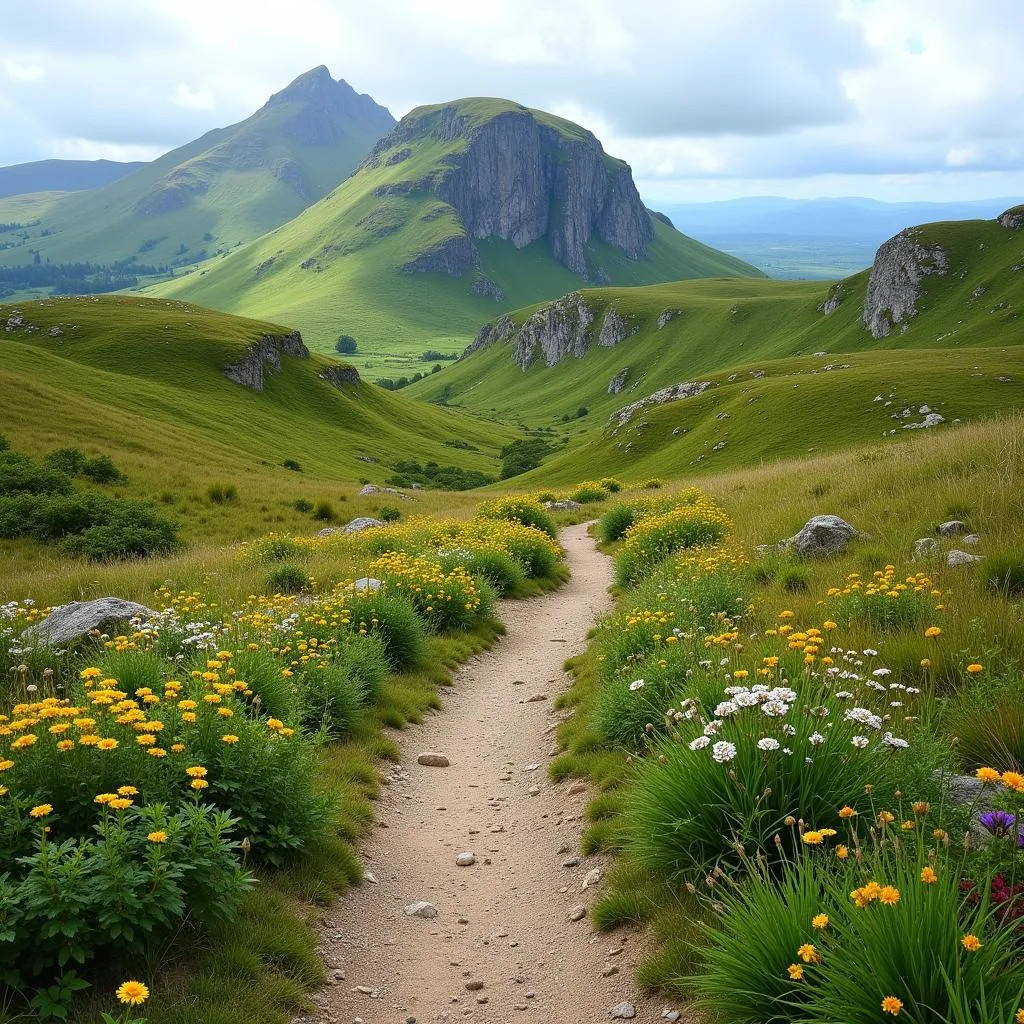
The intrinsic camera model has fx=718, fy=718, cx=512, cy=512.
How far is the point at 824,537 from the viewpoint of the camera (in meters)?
12.3

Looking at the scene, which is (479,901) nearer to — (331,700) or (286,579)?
(331,700)

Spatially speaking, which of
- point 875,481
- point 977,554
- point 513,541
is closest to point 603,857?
point 977,554

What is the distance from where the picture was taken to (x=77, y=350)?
81.5 metres

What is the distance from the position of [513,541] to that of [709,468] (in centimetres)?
3962

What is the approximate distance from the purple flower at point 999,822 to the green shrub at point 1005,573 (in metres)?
5.16

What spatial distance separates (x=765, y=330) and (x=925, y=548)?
489 ft

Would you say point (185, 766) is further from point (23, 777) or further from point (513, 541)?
point (513, 541)

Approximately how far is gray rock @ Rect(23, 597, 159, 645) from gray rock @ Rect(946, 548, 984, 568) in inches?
433

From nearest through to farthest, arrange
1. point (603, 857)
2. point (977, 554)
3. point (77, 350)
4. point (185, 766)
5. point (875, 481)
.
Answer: point (185, 766) → point (603, 857) → point (977, 554) → point (875, 481) → point (77, 350)

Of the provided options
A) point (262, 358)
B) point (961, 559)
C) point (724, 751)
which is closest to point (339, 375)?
point (262, 358)

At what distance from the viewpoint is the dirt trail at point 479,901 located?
5316mm

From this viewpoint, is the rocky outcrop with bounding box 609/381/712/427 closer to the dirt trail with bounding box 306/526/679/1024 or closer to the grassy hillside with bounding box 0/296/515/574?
the grassy hillside with bounding box 0/296/515/574

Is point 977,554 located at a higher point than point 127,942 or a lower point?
higher

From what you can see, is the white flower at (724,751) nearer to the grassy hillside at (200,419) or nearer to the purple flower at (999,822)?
the purple flower at (999,822)
